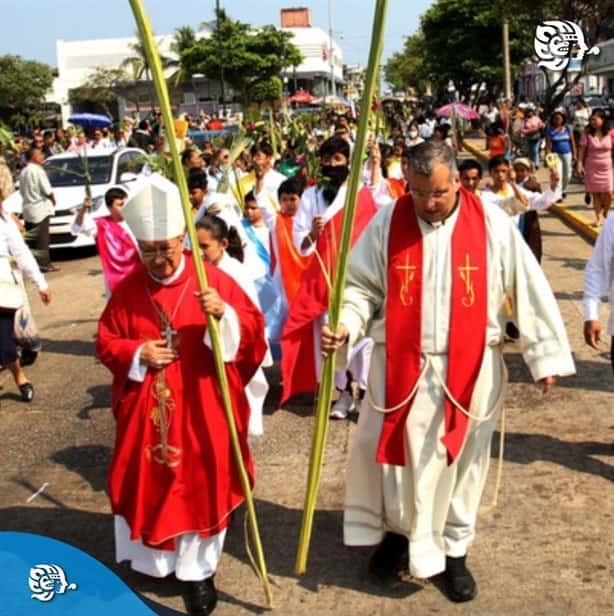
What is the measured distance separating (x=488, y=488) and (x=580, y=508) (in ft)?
1.68

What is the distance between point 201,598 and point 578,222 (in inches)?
411

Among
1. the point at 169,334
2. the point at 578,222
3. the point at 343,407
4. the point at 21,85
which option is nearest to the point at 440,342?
A: the point at 169,334

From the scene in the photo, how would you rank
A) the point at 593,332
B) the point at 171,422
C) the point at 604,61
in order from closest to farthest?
the point at 171,422 → the point at 593,332 → the point at 604,61

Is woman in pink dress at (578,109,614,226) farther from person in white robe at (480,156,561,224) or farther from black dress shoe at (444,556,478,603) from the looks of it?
black dress shoe at (444,556,478,603)

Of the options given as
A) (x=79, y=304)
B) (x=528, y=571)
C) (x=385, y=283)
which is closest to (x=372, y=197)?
(x=385, y=283)

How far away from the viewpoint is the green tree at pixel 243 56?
5281cm

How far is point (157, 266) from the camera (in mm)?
3693

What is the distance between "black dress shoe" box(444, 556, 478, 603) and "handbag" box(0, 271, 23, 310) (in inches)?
153

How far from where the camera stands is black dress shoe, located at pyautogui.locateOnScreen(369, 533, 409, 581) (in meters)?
3.97

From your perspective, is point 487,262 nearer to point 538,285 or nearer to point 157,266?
point 538,285

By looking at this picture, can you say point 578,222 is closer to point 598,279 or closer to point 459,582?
point 598,279

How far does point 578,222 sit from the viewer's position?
42.5 ft

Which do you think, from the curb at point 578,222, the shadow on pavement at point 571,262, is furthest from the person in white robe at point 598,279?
the curb at point 578,222

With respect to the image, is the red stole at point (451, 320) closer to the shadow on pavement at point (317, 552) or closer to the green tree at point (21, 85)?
the shadow on pavement at point (317, 552)
